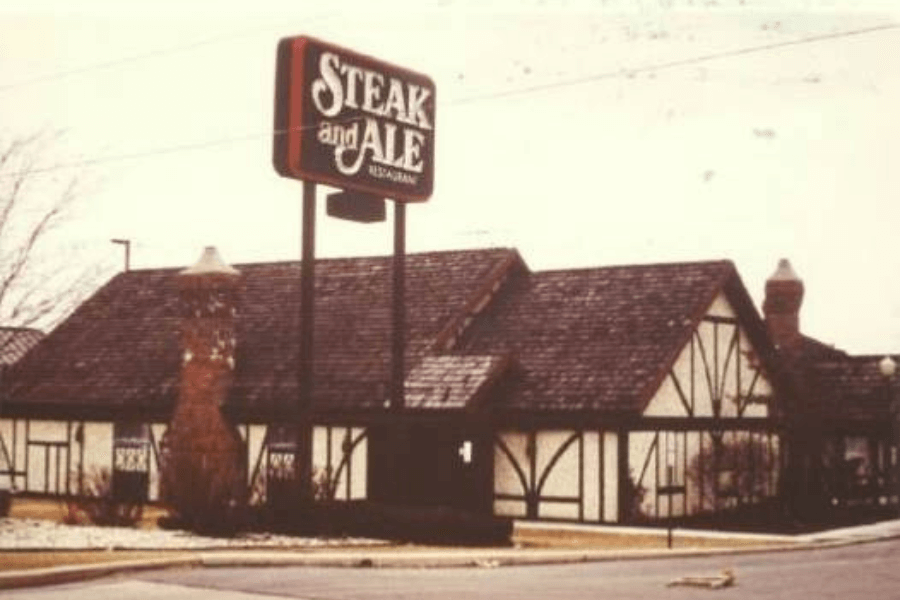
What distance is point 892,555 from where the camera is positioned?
2459 cm

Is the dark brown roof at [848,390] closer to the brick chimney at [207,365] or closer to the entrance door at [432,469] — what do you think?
the entrance door at [432,469]

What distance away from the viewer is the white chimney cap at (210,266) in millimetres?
36938

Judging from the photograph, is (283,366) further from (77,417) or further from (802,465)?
(802,465)

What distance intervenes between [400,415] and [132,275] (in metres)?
21.0

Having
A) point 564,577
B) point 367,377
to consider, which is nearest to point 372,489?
point 367,377

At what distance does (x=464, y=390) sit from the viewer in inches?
1292

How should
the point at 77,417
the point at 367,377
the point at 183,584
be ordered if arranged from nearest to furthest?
the point at 183,584
the point at 367,377
the point at 77,417

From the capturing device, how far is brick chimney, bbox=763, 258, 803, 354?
147 feet

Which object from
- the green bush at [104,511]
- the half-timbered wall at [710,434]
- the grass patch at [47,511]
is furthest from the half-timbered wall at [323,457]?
the half-timbered wall at [710,434]

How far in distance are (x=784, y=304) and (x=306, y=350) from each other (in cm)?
2208

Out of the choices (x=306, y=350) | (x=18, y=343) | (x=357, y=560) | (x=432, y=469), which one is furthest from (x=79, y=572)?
(x=18, y=343)

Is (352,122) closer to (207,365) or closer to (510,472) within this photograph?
(510,472)

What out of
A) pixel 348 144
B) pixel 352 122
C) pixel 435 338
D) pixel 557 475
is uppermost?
pixel 352 122

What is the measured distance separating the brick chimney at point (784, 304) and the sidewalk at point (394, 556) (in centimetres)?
1649
